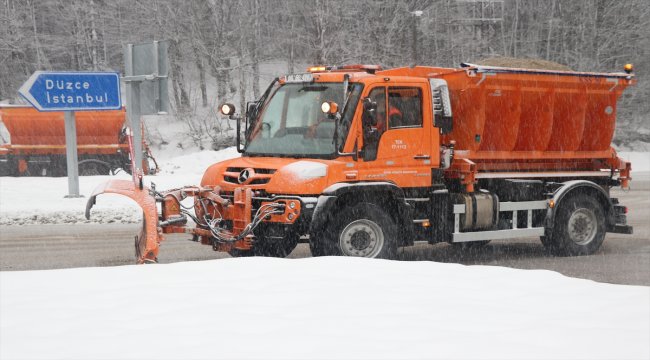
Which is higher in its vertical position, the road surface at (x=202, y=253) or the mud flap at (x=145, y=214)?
the mud flap at (x=145, y=214)

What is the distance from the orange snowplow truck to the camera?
9648mm

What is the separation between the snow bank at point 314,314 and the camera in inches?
196

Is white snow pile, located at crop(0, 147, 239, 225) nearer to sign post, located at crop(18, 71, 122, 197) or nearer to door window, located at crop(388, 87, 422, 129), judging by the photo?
sign post, located at crop(18, 71, 122, 197)

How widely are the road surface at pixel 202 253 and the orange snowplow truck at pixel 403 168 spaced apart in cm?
48

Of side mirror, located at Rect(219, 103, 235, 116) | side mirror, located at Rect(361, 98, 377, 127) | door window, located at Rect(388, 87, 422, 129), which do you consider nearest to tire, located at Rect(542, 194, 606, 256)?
door window, located at Rect(388, 87, 422, 129)

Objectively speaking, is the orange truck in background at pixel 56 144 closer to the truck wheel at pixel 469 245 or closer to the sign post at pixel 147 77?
the sign post at pixel 147 77

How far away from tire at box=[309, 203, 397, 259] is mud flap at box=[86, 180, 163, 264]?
5.83ft

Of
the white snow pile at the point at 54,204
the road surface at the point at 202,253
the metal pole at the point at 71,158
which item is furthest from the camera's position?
the metal pole at the point at 71,158

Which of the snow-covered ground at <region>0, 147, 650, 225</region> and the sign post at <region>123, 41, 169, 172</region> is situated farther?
the sign post at <region>123, 41, 169, 172</region>

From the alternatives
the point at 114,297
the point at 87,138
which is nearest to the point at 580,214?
the point at 114,297

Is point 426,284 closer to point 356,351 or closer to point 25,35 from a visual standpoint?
point 356,351

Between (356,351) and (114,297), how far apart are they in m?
2.17

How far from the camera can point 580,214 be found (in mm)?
12250

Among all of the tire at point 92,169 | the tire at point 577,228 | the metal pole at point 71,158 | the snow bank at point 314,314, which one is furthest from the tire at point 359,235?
the tire at point 92,169
